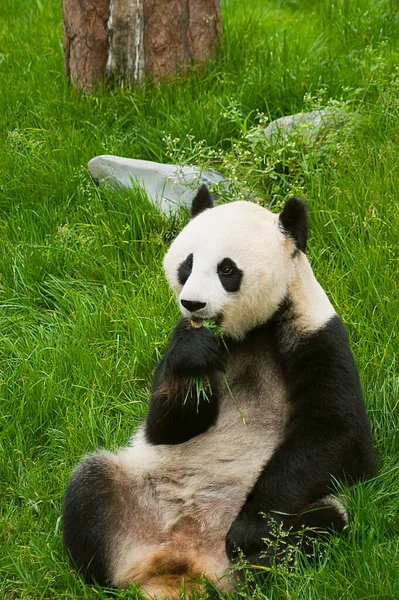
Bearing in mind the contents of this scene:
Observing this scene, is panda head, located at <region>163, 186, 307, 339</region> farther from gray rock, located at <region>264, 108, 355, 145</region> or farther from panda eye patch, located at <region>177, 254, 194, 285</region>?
gray rock, located at <region>264, 108, 355, 145</region>

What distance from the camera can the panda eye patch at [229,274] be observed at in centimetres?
357

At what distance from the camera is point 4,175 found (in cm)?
616

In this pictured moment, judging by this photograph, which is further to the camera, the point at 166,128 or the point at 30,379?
the point at 166,128

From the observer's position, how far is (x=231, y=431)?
3.88 metres

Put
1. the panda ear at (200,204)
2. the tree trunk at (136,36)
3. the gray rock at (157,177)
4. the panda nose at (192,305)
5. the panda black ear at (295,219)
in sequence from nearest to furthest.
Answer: the panda nose at (192,305) < the panda black ear at (295,219) < the panda ear at (200,204) < the gray rock at (157,177) < the tree trunk at (136,36)

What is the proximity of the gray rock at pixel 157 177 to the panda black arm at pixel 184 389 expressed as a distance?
6.15ft

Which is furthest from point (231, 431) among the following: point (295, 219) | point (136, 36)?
point (136, 36)

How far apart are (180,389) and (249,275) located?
22.6 inches

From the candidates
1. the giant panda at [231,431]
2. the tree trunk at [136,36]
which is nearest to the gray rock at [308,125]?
the tree trunk at [136,36]

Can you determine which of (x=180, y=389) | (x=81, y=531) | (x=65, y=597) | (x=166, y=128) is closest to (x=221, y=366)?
(x=180, y=389)

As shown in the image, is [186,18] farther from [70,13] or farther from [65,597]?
[65,597]

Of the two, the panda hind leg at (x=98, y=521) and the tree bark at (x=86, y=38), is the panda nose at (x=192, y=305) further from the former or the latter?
the tree bark at (x=86, y=38)

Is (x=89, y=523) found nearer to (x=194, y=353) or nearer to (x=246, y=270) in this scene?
(x=194, y=353)

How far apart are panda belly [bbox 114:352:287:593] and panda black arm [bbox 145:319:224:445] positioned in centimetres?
5
